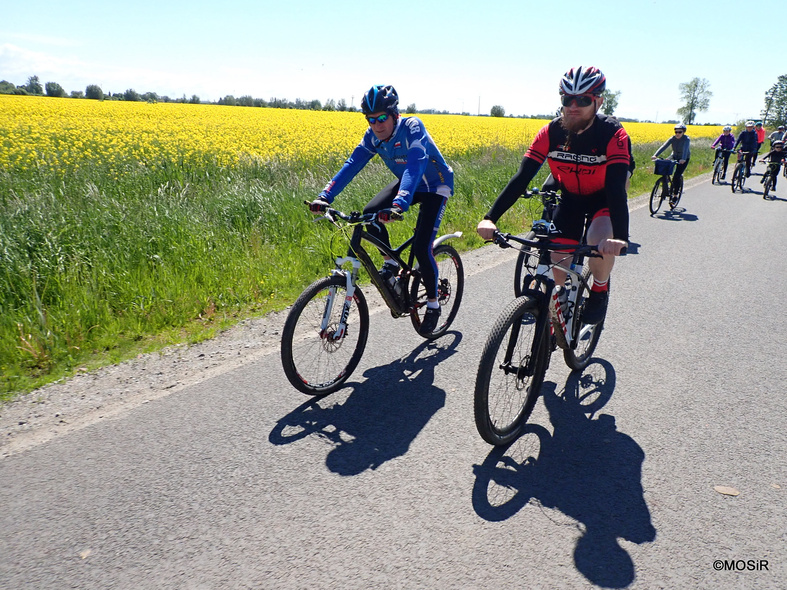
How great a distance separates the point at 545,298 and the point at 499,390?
2.03 feet

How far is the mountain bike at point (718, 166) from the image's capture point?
18.5m

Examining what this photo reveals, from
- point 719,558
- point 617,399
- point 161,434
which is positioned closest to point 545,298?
point 617,399

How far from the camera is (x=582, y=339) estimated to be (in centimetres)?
424

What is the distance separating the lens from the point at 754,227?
11.0 m

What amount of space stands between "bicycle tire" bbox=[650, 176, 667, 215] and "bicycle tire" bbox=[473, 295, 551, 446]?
34.3 ft

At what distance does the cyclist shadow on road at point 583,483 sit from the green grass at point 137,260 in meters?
2.97

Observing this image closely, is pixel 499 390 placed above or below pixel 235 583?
above

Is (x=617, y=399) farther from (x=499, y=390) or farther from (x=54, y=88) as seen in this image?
(x=54, y=88)

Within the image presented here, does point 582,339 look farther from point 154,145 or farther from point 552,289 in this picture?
point 154,145

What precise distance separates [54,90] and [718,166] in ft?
212

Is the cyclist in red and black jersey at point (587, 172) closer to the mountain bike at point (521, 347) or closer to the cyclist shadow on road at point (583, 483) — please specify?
the mountain bike at point (521, 347)

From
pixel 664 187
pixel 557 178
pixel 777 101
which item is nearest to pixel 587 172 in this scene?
pixel 557 178

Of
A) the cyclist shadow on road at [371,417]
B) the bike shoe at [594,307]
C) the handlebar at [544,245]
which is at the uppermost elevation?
the handlebar at [544,245]

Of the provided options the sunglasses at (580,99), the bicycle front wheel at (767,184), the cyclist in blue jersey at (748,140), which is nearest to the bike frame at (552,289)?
the sunglasses at (580,99)
